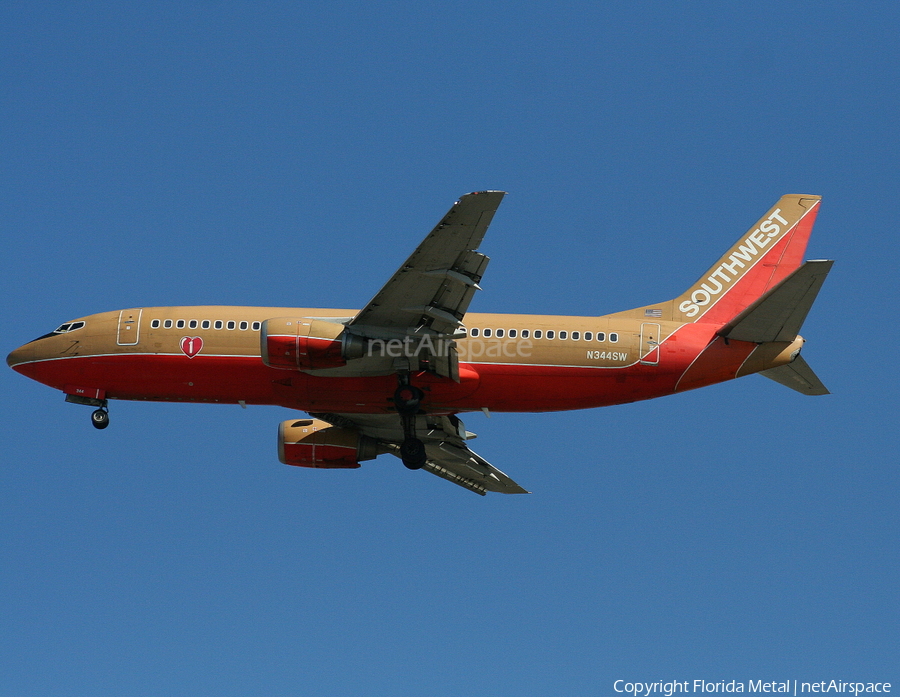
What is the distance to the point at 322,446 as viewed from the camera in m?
45.5

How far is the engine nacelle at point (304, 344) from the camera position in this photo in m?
37.3

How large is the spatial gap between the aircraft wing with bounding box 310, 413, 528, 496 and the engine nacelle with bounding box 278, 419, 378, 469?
46 cm

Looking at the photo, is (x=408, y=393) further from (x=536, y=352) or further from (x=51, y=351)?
(x=51, y=351)

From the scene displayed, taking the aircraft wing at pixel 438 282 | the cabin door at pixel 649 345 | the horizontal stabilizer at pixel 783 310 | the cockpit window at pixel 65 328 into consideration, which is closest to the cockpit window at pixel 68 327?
the cockpit window at pixel 65 328

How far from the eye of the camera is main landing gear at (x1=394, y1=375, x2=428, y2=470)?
39125mm

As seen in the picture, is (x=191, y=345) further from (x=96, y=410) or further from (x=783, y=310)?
(x=783, y=310)

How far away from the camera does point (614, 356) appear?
3922cm

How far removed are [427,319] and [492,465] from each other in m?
11.1

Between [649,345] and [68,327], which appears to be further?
[68,327]

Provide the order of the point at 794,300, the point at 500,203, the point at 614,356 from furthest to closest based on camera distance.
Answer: the point at 614,356
the point at 794,300
the point at 500,203

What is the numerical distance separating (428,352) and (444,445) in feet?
26.5

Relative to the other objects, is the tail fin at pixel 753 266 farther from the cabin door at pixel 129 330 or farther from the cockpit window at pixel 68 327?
the cockpit window at pixel 68 327

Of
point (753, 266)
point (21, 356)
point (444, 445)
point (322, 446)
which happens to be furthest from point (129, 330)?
point (753, 266)

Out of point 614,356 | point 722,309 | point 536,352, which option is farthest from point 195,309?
point 722,309
